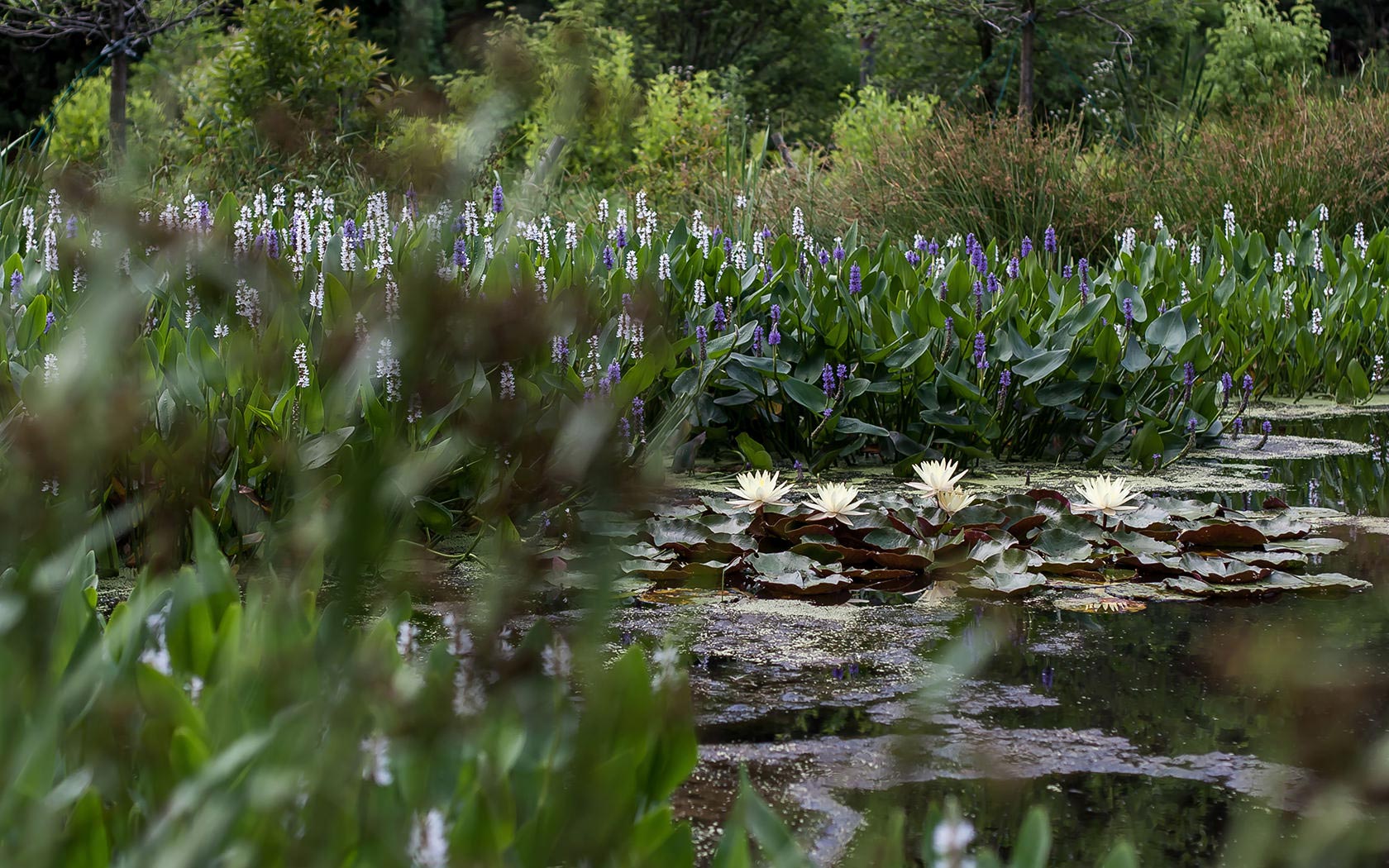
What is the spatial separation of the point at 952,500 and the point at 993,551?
29 cm

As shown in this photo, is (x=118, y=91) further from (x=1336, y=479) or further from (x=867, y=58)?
(x=867, y=58)

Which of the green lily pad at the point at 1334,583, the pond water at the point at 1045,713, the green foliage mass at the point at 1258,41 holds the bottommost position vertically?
the green lily pad at the point at 1334,583

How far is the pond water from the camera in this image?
1780 mm

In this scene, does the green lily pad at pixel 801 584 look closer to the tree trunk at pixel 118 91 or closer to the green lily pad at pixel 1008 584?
the green lily pad at pixel 1008 584

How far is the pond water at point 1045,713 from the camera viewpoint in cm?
178

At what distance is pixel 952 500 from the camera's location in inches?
137

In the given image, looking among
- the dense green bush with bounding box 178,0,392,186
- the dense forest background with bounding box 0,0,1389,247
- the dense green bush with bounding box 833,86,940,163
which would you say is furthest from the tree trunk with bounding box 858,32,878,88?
the dense green bush with bounding box 178,0,392,186

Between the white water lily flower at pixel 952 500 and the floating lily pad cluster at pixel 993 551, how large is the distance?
0.03m

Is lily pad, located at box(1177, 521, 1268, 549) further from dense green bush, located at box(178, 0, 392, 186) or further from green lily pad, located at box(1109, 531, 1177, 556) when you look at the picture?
dense green bush, located at box(178, 0, 392, 186)

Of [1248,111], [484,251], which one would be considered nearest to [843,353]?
[484,251]

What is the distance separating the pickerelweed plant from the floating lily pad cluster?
0.99 feet

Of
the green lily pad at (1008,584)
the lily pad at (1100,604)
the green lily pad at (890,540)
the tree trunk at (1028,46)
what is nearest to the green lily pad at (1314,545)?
the lily pad at (1100,604)

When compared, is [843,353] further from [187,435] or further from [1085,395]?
[187,435]

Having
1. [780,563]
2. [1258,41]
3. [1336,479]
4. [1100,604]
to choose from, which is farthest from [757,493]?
[1258,41]
